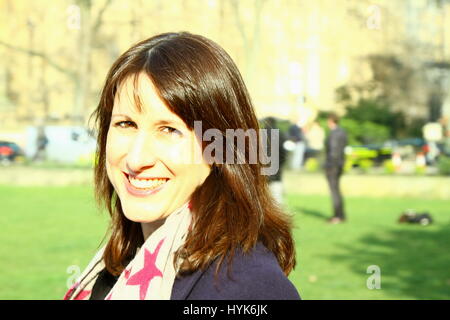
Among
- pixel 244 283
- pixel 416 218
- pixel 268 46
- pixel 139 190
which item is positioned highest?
pixel 268 46

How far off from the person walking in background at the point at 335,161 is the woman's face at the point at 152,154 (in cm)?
1038

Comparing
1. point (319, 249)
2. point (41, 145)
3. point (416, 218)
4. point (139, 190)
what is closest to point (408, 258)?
point (319, 249)

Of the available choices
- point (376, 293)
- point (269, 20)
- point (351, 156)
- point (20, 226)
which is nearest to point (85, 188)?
point (20, 226)

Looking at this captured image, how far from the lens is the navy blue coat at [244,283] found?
1.71m

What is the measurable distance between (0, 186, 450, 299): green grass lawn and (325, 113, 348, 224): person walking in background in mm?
274

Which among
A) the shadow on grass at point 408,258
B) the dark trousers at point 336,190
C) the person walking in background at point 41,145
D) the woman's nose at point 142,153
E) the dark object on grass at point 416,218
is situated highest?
the person walking in background at point 41,145

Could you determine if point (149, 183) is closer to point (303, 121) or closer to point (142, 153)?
point (142, 153)

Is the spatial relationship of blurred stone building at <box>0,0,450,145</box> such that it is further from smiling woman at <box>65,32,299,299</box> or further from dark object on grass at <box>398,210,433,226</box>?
smiling woman at <box>65,32,299,299</box>

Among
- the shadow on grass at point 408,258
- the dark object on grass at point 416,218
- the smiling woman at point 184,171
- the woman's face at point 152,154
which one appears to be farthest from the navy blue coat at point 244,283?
the dark object on grass at point 416,218

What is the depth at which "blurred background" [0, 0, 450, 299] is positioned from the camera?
28.3 ft

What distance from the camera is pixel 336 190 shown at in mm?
12312

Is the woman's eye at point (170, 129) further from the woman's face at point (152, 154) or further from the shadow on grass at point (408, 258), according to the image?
the shadow on grass at point (408, 258)

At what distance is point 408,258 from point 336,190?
3.35 m

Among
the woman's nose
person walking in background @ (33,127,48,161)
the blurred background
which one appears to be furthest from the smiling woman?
person walking in background @ (33,127,48,161)
